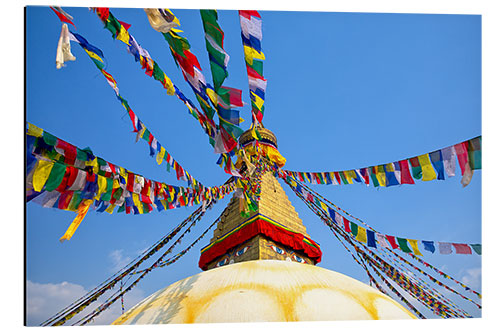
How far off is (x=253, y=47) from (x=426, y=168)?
2145 mm

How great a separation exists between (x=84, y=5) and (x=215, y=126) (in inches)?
70.6

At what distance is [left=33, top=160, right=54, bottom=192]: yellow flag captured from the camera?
2.30 metres

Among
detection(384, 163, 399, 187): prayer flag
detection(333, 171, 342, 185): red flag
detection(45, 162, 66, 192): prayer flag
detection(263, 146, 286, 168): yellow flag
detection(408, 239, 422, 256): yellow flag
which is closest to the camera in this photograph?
detection(45, 162, 66, 192): prayer flag

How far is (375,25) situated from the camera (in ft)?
14.4

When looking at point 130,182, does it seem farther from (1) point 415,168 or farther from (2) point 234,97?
(1) point 415,168

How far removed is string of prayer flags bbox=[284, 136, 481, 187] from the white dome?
4.04 feet

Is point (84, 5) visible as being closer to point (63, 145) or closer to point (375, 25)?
point (63, 145)

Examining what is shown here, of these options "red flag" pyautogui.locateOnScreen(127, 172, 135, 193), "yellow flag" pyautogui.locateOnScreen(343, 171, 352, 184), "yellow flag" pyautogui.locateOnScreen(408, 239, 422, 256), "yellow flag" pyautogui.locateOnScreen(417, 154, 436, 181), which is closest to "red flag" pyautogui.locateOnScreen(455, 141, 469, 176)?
"yellow flag" pyautogui.locateOnScreen(417, 154, 436, 181)

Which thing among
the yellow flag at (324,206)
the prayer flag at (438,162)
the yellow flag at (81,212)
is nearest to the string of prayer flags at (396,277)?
the yellow flag at (324,206)

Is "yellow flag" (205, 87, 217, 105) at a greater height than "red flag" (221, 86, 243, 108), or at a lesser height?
greater

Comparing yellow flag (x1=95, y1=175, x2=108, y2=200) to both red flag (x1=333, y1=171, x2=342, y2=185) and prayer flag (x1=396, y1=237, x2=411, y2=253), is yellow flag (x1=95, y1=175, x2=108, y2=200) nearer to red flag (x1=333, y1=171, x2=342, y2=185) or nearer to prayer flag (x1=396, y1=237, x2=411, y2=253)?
red flag (x1=333, y1=171, x2=342, y2=185)

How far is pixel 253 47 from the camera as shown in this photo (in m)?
2.73

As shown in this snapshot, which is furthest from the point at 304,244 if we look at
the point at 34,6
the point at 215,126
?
the point at 34,6

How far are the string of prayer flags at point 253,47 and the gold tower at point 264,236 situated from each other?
2472mm
